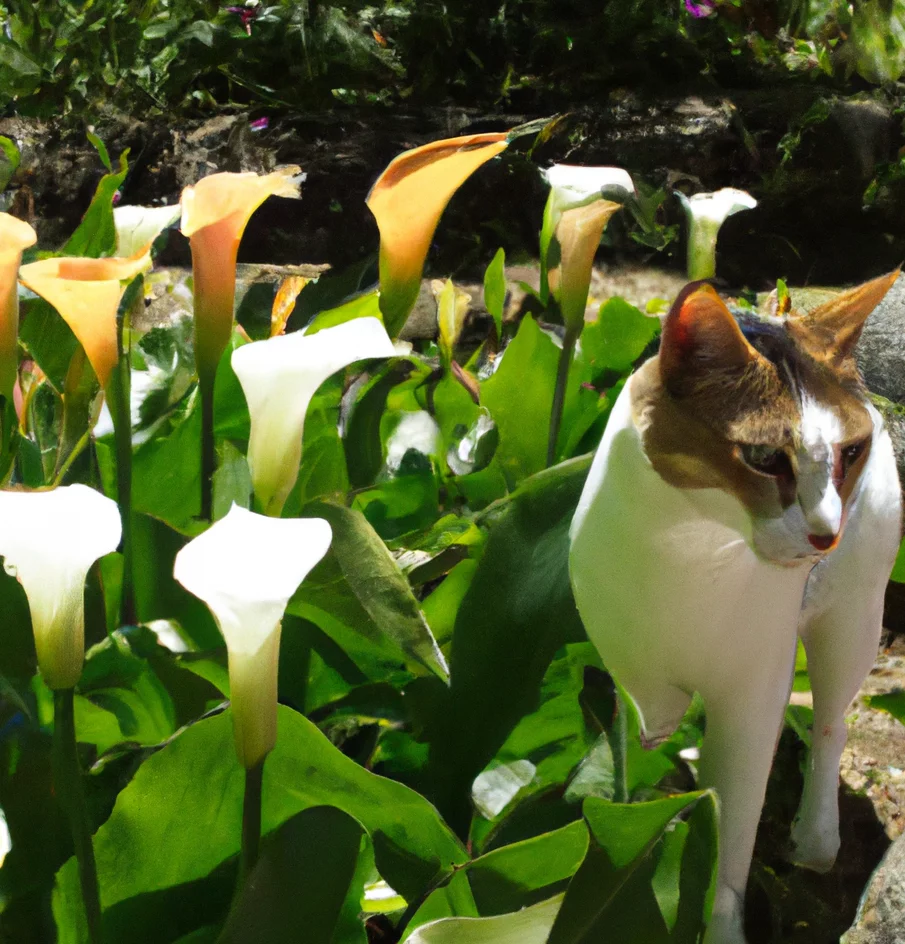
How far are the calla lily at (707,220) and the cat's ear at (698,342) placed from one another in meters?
0.21

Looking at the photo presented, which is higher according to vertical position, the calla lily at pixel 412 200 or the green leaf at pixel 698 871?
the calla lily at pixel 412 200

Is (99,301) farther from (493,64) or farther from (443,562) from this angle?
(493,64)

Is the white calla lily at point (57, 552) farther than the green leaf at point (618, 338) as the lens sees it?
No

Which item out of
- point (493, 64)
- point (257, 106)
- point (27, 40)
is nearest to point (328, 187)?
point (257, 106)

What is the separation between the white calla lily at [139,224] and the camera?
0.43m

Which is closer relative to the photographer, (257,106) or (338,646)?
(338,646)

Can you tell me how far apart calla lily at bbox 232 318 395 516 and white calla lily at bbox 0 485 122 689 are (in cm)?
7

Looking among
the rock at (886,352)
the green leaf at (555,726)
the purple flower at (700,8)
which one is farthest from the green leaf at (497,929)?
the purple flower at (700,8)

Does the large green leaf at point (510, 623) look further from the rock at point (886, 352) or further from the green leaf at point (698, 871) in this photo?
the rock at point (886, 352)

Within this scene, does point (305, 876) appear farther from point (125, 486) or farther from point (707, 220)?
point (707, 220)

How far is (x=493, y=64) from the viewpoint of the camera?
6.46 ft

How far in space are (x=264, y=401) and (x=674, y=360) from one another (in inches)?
5.2

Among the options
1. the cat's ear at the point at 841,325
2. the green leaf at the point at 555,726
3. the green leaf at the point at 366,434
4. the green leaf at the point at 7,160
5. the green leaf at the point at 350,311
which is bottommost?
the green leaf at the point at 555,726

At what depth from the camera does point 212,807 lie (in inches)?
11.9
